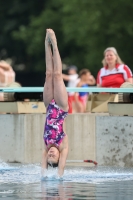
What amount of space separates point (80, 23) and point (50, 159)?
37369mm

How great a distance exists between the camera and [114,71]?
1941 centimetres

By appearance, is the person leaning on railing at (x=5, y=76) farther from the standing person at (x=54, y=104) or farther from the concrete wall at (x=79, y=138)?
the standing person at (x=54, y=104)

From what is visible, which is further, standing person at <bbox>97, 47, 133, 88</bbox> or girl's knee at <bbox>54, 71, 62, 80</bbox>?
standing person at <bbox>97, 47, 133, 88</bbox>

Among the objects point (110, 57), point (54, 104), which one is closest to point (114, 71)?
point (110, 57)

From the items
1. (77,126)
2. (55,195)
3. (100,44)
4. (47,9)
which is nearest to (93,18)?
(100,44)

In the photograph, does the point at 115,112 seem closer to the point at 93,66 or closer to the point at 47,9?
the point at 93,66

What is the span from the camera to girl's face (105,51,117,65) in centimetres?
1931

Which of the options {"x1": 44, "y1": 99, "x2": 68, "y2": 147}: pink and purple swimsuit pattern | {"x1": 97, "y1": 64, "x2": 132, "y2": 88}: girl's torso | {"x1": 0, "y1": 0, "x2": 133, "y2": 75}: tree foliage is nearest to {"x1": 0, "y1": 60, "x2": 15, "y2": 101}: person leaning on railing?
{"x1": 97, "y1": 64, "x2": 132, "y2": 88}: girl's torso

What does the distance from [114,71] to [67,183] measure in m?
5.10

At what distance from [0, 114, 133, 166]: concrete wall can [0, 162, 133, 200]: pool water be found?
15.4 inches

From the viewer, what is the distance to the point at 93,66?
2114 inches

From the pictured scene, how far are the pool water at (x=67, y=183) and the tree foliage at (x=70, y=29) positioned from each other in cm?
3025

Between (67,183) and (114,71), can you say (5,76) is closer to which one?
(114,71)

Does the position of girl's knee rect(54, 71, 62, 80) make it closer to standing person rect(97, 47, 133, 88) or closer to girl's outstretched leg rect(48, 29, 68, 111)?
girl's outstretched leg rect(48, 29, 68, 111)
